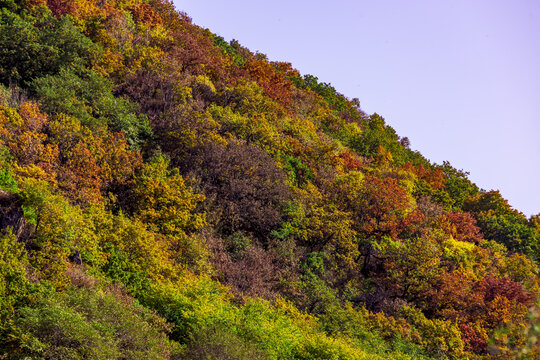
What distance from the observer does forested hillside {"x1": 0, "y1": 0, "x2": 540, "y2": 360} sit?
15352 millimetres

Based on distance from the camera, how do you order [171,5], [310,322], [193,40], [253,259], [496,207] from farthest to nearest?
1. [496,207]
2. [171,5]
3. [193,40]
4. [253,259]
5. [310,322]

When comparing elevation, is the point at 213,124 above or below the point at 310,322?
above

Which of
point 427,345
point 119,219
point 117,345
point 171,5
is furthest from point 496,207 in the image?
point 117,345

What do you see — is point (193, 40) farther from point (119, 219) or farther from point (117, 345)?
point (117, 345)

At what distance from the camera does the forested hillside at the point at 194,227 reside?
15352 mm

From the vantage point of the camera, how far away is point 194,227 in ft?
87.5

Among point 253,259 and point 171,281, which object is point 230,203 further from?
point 171,281

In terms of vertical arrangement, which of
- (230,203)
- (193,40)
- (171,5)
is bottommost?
(230,203)

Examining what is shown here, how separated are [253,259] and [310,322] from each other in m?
5.70

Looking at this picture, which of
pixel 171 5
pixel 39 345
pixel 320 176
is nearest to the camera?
pixel 39 345

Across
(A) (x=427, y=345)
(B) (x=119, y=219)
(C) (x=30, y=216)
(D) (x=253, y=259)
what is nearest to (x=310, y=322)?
(D) (x=253, y=259)

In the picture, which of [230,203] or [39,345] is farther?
[230,203]

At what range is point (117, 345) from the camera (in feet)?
45.3

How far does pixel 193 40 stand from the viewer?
155 ft
